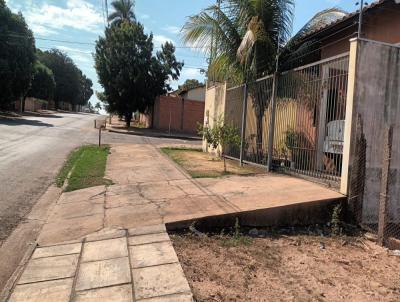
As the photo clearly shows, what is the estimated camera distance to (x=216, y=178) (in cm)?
1006

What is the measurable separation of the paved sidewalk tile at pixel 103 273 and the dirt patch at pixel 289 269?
67 cm

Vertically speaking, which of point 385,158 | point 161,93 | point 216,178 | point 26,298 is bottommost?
point 26,298

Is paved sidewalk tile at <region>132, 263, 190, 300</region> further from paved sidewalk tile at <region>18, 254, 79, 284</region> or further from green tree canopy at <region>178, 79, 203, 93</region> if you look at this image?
green tree canopy at <region>178, 79, 203, 93</region>

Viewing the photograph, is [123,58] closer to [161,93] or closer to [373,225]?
[161,93]

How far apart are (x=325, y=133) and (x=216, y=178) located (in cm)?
268

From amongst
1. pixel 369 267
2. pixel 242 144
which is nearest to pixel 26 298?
pixel 369 267

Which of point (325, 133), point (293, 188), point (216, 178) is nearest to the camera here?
point (293, 188)

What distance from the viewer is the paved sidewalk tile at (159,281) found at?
14.0ft

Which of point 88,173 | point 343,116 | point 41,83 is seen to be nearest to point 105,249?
point 343,116

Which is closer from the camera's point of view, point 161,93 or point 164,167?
point 164,167

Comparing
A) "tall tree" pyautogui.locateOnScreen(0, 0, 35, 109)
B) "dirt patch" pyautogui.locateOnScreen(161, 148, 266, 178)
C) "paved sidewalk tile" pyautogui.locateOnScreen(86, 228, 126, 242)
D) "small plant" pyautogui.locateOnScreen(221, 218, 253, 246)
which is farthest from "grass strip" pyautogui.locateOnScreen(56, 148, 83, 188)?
"tall tree" pyautogui.locateOnScreen(0, 0, 35, 109)

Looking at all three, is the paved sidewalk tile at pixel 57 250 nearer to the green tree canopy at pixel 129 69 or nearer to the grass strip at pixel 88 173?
the grass strip at pixel 88 173

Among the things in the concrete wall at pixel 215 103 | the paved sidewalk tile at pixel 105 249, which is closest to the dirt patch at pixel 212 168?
the concrete wall at pixel 215 103

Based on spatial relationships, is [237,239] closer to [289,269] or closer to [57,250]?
[289,269]
